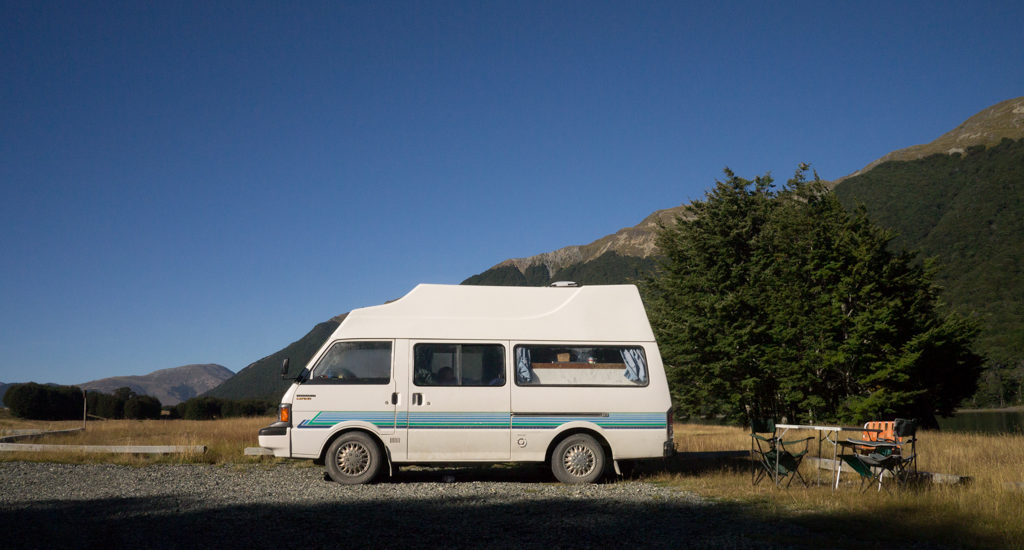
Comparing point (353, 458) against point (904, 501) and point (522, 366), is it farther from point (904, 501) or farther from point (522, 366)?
point (904, 501)

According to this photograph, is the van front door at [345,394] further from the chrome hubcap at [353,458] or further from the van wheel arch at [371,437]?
the chrome hubcap at [353,458]

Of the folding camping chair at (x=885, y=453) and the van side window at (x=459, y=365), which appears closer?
the folding camping chair at (x=885, y=453)

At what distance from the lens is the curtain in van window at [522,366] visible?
11.1 m

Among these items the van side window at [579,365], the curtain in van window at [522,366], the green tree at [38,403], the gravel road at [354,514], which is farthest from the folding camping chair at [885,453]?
the green tree at [38,403]

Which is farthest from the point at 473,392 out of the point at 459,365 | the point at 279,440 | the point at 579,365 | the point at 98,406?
the point at 98,406

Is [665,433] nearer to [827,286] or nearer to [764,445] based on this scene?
[764,445]

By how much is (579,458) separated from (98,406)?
74.1 meters

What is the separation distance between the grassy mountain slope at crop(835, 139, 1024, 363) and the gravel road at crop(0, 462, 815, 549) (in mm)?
81316

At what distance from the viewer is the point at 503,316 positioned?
1145cm

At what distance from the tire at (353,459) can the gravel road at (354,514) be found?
0.34 meters

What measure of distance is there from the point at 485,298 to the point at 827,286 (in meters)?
26.4

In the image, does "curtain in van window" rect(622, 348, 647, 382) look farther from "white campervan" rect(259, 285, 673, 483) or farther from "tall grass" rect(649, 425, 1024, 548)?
"tall grass" rect(649, 425, 1024, 548)

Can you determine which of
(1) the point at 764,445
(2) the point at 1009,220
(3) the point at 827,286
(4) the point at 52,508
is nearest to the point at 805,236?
(3) the point at 827,286

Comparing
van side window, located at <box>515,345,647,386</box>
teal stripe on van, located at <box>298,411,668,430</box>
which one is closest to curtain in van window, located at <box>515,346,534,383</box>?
van side window, located at <box>515,345,647,386</box>
